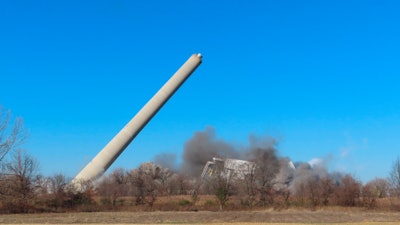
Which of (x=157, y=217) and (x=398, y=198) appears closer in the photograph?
(x=157, y=217)

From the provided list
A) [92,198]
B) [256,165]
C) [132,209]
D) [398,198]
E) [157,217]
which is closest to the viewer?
[157,217]

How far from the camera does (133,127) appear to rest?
5481 centimetres

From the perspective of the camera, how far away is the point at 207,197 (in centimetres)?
5362

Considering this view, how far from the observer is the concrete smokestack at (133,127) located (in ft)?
174

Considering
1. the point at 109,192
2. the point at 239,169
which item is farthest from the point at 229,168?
the point at 109,192

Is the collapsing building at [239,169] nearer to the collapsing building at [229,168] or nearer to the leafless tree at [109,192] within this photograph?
the collapsing building at [229,168]

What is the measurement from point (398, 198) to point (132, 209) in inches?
1069

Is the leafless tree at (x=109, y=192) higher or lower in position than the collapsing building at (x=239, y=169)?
lower

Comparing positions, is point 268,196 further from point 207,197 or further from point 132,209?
point 132,209

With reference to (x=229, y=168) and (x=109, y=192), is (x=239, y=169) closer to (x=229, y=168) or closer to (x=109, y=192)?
(x=229, y=168)

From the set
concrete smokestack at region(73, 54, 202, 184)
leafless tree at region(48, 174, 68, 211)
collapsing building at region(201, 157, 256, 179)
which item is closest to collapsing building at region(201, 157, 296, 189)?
collapsing building at region(201, 157, 256, 179)

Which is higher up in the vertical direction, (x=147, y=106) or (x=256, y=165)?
(x=147, y=106)

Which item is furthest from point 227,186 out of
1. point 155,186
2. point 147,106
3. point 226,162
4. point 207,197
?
point 226,162

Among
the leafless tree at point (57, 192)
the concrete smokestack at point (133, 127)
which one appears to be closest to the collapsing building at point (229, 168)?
the concrete smokestack at point (133, 127)
